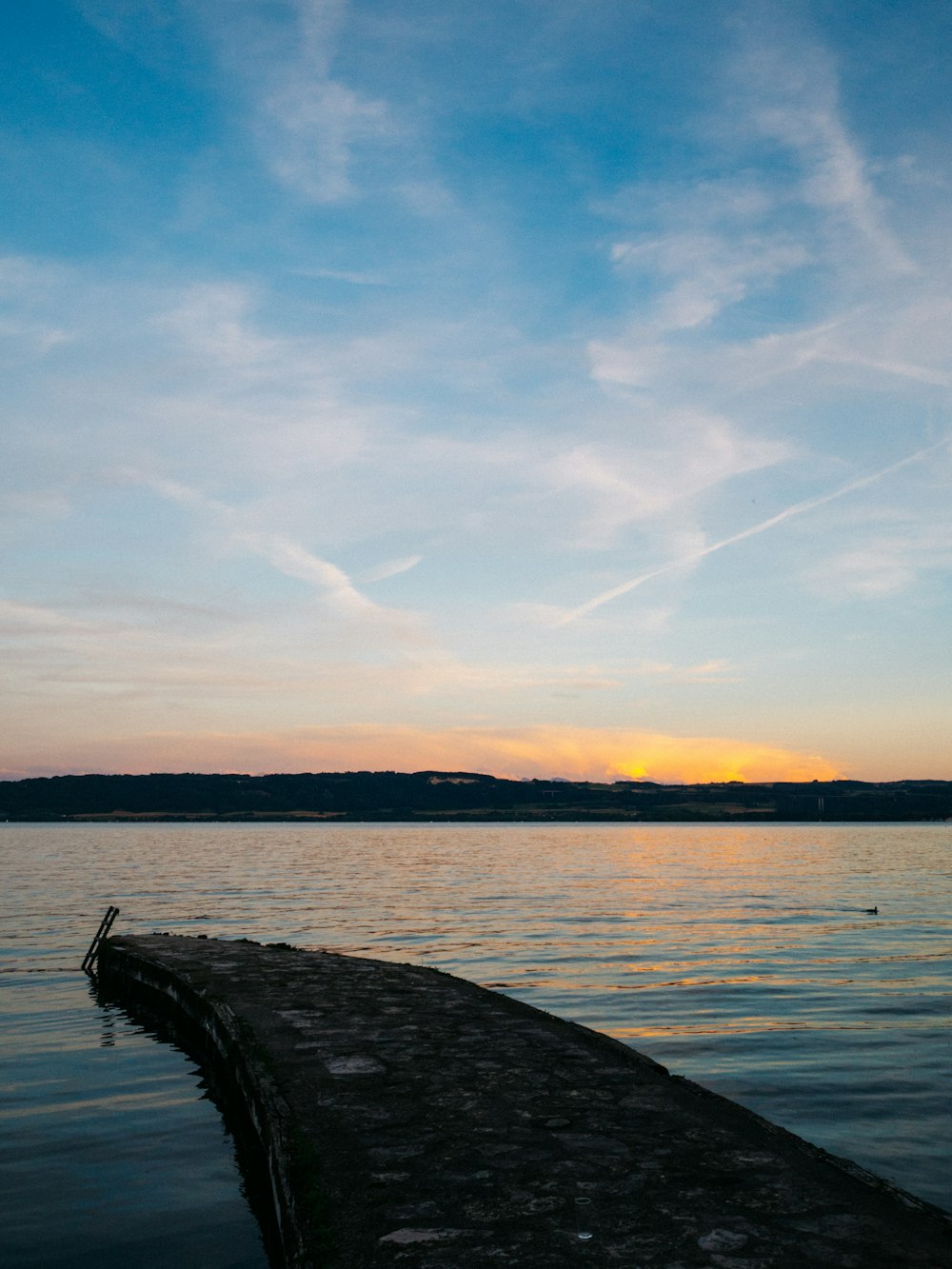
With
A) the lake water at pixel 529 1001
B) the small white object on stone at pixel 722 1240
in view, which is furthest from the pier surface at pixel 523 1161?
the lake water at pixel 529 1001

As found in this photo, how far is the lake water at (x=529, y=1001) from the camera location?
925 cm

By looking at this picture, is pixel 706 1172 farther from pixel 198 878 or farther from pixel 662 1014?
pixel 198 878

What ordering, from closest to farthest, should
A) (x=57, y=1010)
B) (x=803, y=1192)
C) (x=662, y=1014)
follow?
(x=803, y=1192) → (x=662, y=1014) → (x=57, y=1010)

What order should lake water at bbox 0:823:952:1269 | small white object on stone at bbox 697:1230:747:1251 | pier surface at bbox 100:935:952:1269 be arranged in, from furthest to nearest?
lake water at bbox 0:823:952:1269 → pier surface at bbox 100:935:952:1269 → small white object on stone at bbox 697:1230:747:1251

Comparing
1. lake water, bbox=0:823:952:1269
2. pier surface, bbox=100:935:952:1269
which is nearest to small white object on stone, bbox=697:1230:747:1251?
pier surface, bbox=100:935:952:1269

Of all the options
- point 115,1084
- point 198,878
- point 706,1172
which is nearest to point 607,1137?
point 706,1172

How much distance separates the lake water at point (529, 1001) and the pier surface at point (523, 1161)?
1171mm

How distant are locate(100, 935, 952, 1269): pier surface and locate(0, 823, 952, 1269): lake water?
117cm

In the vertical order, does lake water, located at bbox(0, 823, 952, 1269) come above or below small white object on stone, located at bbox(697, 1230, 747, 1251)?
below

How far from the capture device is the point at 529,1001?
18.7 meters

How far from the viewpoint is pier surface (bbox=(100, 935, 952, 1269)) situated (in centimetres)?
575

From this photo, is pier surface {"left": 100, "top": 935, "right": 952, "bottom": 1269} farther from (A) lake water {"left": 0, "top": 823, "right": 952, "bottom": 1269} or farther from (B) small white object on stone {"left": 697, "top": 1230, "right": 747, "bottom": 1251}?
(A) lake water {"left": 0, "top": 823, "right": 952, "bottom": 1269}

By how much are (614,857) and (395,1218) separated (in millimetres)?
78430

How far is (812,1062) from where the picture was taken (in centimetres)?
1402
